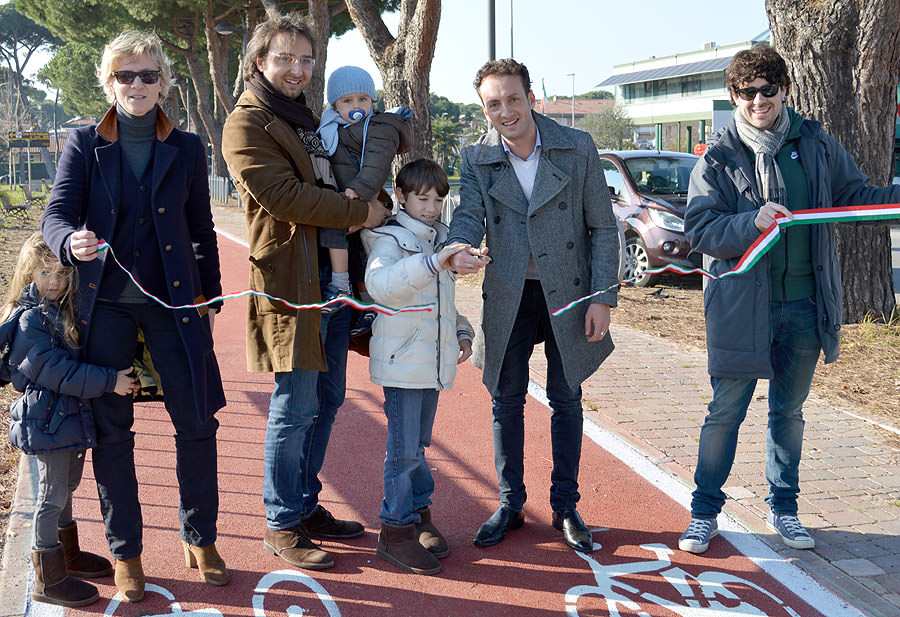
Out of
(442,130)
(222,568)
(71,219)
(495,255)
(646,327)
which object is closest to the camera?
(71,219)

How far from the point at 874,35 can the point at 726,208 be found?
5.23 meters

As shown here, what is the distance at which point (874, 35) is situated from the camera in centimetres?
796

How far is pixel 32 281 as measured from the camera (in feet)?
11.6

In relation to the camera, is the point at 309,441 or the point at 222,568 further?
the point at 309,441

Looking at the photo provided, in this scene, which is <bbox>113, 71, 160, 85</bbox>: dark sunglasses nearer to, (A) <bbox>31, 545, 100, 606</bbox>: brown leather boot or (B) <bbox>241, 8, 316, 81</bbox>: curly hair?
(B) <bbox>241, 8, 316, 81</bbox>: curly hair

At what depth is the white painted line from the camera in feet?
11.6

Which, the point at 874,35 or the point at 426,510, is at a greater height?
the point at 874,35

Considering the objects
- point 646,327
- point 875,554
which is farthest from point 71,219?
point 646,327

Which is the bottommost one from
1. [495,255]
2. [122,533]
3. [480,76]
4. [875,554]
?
[875,554]

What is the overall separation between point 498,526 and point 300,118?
207 centimetres

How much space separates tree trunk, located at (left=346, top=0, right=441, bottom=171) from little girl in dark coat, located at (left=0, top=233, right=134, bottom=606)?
8.89m

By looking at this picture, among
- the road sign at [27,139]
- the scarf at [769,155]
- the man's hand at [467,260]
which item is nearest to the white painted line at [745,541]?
the scarf at [769,155]

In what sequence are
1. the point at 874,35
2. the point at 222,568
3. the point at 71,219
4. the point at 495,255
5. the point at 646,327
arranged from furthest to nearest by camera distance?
the point at 646,327, the point at 874,35, the point at 495,255, the point at 222,568, the point at 71,219

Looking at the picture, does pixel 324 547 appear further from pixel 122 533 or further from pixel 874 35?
pixel 874 35
